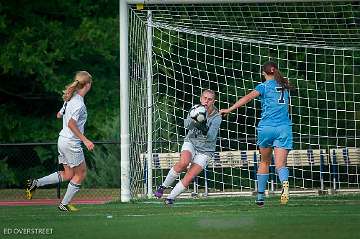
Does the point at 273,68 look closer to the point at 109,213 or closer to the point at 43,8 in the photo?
the point at 109,213

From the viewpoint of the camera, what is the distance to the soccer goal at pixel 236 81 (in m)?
19.9

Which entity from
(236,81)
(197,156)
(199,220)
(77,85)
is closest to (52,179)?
(77,85)

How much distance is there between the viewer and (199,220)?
1389cm

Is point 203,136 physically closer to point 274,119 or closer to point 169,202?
point 169,202

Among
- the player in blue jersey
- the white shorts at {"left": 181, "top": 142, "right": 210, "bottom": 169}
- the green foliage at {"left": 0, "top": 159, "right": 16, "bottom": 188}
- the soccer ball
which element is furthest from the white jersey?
the green foliage at {"left": 0, "top": 159, "right": 16, "bottom": 188}

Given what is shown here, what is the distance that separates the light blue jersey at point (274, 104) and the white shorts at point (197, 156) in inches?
41.7

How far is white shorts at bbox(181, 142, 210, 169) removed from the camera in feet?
55.9

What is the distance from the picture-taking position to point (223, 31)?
2097 cm

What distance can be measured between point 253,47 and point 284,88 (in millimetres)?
5819

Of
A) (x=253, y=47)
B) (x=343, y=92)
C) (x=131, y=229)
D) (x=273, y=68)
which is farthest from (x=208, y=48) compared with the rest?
(x=131, y=229)

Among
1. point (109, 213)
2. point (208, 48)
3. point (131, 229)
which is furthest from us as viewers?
point (208, 48)

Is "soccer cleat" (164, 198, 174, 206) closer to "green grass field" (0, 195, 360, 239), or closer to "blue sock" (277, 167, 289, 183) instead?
"green grass field" (0, 195, 360, 239)

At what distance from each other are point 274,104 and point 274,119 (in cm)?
20

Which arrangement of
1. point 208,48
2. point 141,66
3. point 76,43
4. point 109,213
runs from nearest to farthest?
1. point 109,213
2. point 141,66
3. point 208,48
4. point 76,43
